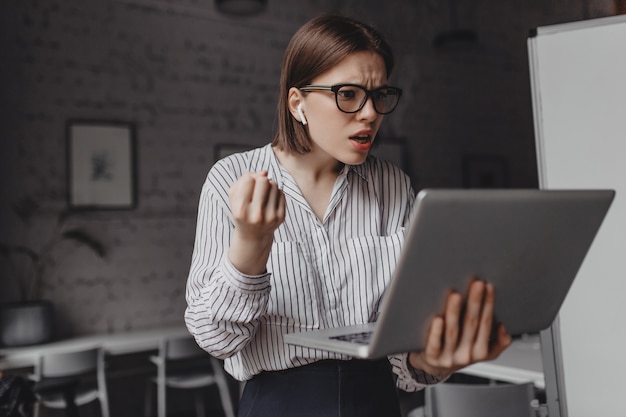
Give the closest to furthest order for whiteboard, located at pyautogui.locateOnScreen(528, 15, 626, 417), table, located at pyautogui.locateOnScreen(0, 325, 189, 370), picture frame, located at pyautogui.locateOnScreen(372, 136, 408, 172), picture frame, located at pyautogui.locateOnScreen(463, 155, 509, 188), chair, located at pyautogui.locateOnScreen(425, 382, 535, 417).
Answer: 1. whiteboard, located at pyautogui.locateOnScreen(528, 15, 626, 417)
2. chair, located at pyautogui.locateOnScreen(425, 382, 535, 417)
3. table, located at pyautogui.locateOnScreen(0, 325, 189, 370)
4. picture frame, located at pyautogui.locateOnScreen(372, 136, 408, 172)
5. picture frame, located at pyautogui.locateOnScreen(463, 155, 509, 188)

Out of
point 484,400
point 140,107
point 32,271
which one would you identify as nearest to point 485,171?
point 140,107

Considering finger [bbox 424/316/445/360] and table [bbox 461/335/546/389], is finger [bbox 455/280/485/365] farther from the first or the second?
table [bbox 461/335/546/389]

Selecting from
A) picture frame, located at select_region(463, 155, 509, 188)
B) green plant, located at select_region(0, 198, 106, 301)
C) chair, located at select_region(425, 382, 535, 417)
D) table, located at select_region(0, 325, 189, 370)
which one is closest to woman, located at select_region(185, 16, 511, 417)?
chair, located at select_region(425, 382, 535, 417)

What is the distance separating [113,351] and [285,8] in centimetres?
358

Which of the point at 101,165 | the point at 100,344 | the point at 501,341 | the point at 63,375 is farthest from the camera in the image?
the point at 101,165

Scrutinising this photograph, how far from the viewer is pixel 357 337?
926mm

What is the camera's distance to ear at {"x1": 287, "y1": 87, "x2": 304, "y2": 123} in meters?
1.19

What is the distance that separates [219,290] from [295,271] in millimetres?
182

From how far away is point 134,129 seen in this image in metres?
5.51

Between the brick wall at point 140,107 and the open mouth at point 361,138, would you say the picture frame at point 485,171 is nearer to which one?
the brick wall at point 140,107

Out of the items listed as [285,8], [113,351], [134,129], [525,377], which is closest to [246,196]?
[525,377]

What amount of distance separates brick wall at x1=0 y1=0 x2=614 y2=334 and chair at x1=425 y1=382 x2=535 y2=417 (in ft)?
8.15

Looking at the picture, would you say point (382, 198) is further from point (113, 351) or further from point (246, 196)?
point (113, 351)

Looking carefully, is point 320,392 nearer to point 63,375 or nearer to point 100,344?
point 63,375
